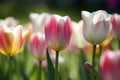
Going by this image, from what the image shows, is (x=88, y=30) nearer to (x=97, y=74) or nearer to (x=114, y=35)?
(x=97, y=74)

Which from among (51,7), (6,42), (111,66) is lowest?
(51,7)

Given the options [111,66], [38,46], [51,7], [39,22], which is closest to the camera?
[111,66]

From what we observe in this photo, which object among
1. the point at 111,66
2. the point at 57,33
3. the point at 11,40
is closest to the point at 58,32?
the point at 57,33

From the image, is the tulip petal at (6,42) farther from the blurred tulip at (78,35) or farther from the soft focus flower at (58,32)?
the blurred tulip at (78,35)

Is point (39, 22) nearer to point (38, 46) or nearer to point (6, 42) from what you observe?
point (38, 46)

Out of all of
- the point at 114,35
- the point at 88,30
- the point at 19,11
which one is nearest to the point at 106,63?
the point at 88,30

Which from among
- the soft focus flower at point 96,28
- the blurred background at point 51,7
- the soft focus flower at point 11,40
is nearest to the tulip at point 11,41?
the soft focus flower at point 11,40
